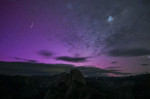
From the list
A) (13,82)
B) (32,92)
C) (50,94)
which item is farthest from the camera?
(13,82)

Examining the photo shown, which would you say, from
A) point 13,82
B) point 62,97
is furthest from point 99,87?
point 13,82

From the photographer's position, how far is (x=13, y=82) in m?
124

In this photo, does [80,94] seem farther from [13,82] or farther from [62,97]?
[13,82]

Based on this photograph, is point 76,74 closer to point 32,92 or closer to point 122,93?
point 122,93

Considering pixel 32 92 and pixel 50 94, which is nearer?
pixel 50 94

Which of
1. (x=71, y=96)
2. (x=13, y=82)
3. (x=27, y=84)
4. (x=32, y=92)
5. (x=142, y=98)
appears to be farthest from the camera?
(x=13, y=82)

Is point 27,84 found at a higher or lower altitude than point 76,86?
lower

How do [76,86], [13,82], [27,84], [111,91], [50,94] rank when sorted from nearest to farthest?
[76,86]
[111,91]
[50,94]
[27,84]
[13,82]

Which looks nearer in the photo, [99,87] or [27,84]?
[99,87]

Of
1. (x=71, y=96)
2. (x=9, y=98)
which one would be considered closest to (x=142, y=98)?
(x=71, y=96)

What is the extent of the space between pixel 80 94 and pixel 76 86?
3676 millimetres

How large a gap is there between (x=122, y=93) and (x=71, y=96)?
Result: 23.7m

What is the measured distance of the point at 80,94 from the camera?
29312 mm

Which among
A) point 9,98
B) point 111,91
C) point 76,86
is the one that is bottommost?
point 9,98
